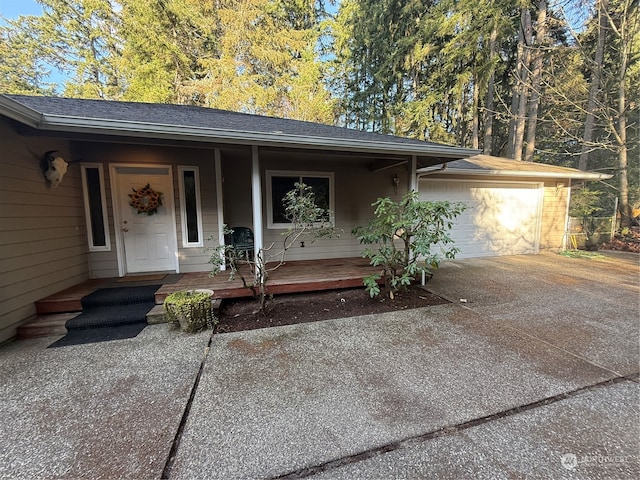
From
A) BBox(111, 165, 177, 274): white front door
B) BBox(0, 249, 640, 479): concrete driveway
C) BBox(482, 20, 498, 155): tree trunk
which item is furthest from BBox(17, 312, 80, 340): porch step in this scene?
BBox(482, 20, 498, 155): tree trunk

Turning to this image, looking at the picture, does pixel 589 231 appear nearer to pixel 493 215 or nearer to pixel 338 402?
pixel 493 215

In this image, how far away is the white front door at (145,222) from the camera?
443cm

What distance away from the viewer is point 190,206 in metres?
4.62

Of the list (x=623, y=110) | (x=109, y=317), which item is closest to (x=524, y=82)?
(x=623, y=110)

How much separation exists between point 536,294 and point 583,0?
9105mm

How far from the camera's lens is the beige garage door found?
22.5 ft

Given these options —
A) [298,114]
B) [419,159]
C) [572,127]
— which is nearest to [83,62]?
[298,114]

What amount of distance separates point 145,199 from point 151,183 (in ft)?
0.96

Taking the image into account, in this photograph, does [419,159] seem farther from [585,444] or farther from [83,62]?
[83,62]

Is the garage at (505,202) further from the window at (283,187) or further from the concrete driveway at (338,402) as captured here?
the concrete driveway at (338,402)

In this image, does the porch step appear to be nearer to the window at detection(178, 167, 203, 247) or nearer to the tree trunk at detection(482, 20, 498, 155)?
the window at detection(178, 167, 203, 247)

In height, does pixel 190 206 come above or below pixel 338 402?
above

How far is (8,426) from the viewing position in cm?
177

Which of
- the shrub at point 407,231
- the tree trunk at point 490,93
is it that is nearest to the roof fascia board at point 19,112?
the shrub at point 407,231
